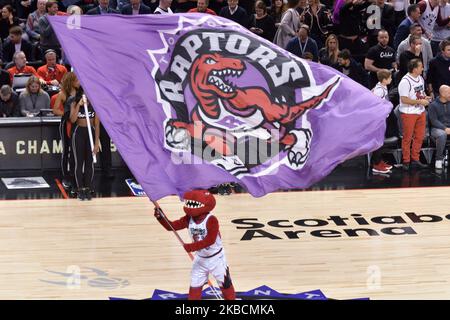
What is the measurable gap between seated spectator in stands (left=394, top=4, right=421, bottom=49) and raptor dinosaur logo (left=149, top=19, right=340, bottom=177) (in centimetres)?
1032

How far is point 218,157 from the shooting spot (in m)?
12.4

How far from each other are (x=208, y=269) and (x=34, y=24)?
10.9 metres

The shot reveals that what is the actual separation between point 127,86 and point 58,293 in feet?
8.48

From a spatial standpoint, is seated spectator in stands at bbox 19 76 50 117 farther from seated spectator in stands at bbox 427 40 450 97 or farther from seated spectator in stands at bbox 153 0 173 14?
seated spectator in stands at bbox 427 40 450 97

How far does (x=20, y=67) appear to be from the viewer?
67.4 feet

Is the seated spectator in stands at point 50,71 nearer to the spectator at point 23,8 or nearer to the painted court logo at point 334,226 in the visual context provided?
the spectator at point 23,8

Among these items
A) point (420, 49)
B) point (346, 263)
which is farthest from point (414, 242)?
point (420, 49)

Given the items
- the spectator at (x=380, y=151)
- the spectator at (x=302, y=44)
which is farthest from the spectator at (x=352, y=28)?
the spectator at (x=380, y=151)

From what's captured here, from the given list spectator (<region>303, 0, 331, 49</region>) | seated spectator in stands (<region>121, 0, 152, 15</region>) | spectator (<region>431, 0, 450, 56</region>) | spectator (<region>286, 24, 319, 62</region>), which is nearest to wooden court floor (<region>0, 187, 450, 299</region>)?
→ spectator (<region>286, 24, 319, 62</region>)

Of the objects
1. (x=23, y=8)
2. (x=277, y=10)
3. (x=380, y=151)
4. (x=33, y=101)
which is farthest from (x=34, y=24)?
(x=380, y=151)

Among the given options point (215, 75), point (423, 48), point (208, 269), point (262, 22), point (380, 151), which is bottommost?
point (380, 151)

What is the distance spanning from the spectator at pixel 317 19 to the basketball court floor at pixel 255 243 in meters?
4.88

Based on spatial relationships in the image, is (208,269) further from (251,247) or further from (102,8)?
(102,8)

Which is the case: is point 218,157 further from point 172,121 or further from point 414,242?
point 414,242
